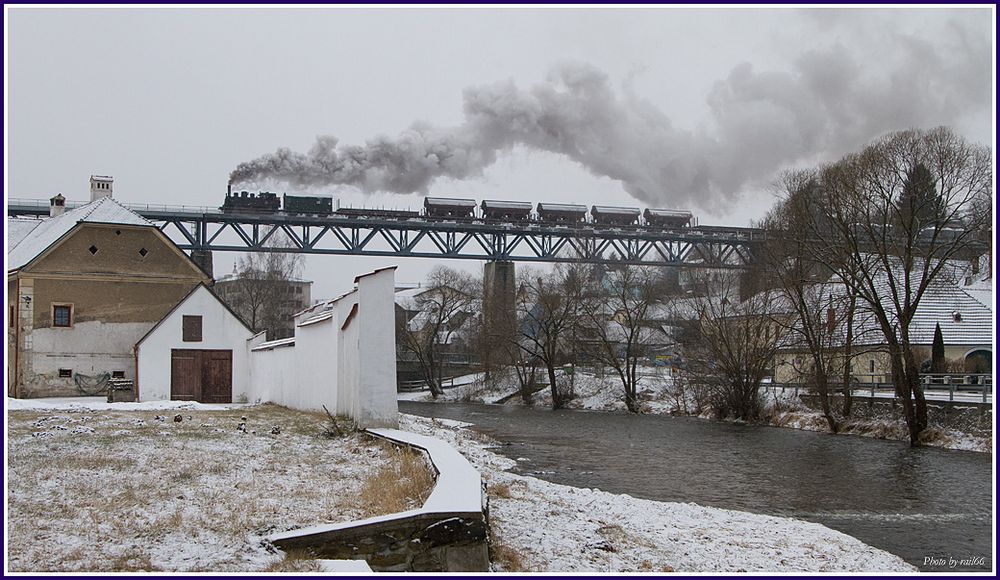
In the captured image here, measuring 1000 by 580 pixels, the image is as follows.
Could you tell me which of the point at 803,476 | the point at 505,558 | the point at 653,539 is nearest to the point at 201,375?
the point at 803,476

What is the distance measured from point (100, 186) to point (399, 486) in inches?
1309

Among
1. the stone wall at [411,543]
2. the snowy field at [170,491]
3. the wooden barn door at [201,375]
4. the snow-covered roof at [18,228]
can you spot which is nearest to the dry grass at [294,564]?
the snowy field at [170,491]

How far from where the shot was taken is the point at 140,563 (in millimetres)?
6488

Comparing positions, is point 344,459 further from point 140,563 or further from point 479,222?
point 479,222

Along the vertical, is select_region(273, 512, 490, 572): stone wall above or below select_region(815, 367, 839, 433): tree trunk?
above

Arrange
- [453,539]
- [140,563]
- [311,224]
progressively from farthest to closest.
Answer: [311,224]
[453,539]
[140,563]

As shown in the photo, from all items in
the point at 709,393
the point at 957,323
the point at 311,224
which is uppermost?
the point at 311,224

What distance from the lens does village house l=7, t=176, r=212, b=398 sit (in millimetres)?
29891

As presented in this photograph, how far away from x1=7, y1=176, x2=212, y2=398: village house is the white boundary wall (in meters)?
9.68

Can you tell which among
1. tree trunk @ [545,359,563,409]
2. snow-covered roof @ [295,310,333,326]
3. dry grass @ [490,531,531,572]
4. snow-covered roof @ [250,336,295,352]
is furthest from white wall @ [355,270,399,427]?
tree trunk @ [545,359,563,409]

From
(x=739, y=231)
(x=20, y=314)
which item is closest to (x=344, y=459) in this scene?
(x=20, y=314)

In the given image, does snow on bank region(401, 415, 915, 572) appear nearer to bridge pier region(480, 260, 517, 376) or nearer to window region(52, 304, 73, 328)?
window region(52, 304, 73, 328)

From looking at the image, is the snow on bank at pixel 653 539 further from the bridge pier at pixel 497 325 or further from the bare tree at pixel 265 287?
the bare tree at pixel 265 287

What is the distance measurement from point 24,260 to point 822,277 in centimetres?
2837
